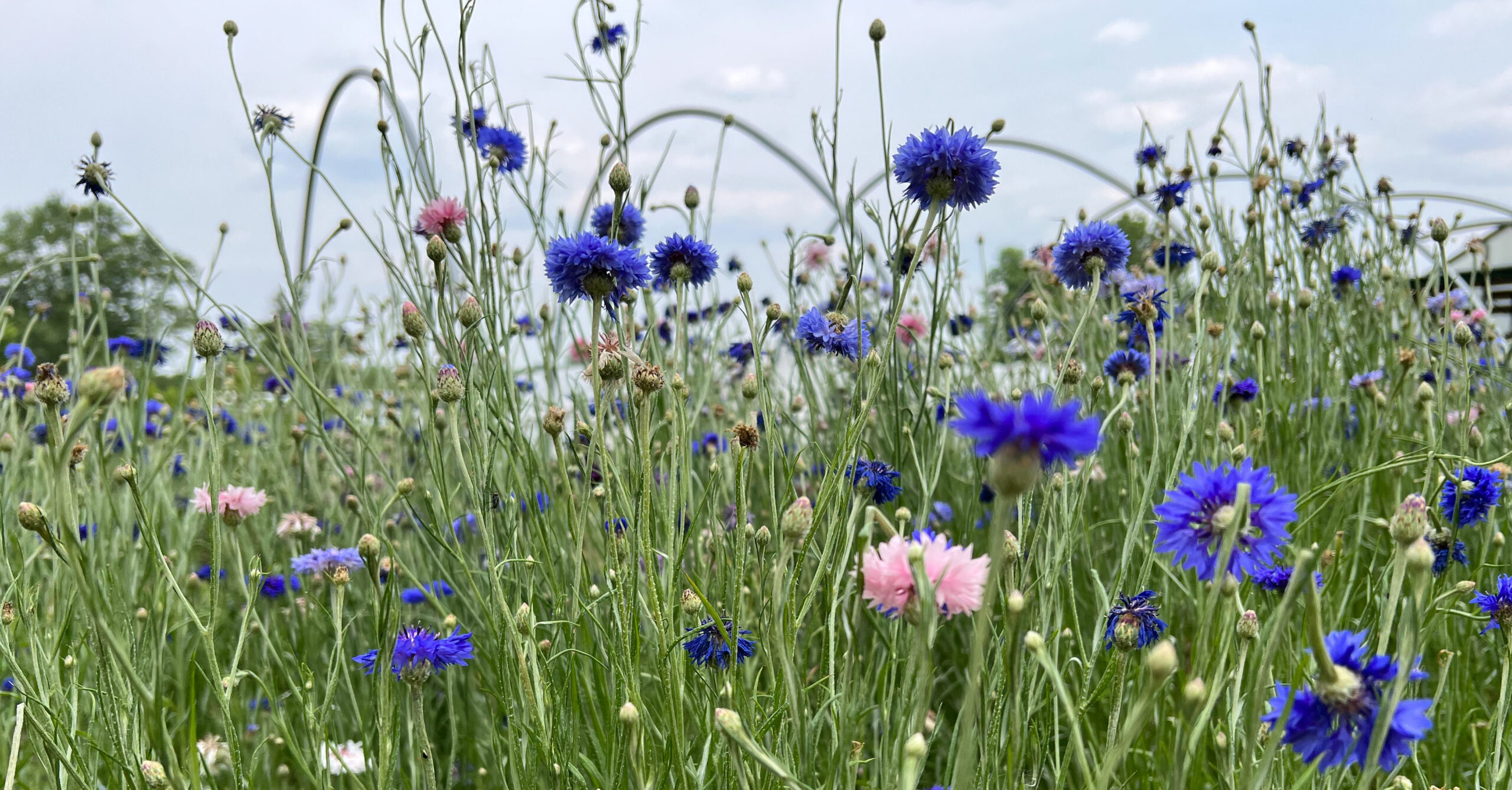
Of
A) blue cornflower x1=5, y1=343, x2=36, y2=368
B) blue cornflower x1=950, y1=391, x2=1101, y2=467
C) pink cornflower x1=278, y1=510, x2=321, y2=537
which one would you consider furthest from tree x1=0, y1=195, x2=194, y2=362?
blue cornflower x1=950, y1=391, x2=1101, y2=467

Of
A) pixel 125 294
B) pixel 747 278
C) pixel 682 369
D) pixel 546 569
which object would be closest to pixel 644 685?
pixel 546 569

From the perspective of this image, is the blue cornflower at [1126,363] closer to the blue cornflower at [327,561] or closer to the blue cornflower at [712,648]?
the blue cornflower at [712,648]

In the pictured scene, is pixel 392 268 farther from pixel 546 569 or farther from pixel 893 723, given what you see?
pixel 893 723

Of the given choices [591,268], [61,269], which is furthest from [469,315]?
[61,269]

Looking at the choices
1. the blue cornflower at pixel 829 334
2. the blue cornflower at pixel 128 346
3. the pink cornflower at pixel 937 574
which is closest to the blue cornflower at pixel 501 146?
the blue cornflower at pixel 829 334

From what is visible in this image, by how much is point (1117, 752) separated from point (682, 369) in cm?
108

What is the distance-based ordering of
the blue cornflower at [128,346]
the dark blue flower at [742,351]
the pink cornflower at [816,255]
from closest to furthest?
the dark blue flower at [742,351], the blue cornflower at [128,346], the pink cornflower at [816,255]

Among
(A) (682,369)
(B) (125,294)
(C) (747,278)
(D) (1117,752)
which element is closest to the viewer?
(D) (1117,752)

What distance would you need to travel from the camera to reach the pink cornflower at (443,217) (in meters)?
1.19

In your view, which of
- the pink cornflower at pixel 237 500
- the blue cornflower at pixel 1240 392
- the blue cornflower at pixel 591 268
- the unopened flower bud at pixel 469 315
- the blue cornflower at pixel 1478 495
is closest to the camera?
the blue cornflower at pixel 591 268

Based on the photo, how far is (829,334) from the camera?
1111 mm

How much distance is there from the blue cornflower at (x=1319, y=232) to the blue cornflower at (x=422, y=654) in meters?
2.07

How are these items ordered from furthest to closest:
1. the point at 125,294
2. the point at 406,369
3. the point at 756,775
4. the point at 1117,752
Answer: the point at 125,294 → the point at 406,369 → the point at 756,775 → the point at 1117,752

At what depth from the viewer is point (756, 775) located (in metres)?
0.85
